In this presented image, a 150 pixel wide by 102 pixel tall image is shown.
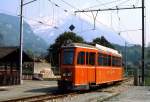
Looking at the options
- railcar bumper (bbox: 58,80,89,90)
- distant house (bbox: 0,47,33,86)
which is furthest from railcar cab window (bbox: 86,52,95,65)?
distant house (bbox: 0,47,33,86)

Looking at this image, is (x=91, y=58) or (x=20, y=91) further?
(x=20, y=91)

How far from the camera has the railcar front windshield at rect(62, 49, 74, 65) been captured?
92.4 feet

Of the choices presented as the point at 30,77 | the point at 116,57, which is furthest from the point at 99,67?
the point at 30,77

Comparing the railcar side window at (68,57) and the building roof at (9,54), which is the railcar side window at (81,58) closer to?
the railcar side window at (68,57)

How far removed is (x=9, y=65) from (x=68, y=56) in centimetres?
1478

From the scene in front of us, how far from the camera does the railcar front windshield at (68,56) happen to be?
2815cm

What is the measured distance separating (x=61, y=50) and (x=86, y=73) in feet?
7.21

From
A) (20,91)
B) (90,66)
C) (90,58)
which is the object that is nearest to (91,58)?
(90,58)

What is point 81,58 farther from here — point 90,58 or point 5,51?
point 5,51

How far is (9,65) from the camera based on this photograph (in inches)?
1652

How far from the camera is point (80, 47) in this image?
28406 mm

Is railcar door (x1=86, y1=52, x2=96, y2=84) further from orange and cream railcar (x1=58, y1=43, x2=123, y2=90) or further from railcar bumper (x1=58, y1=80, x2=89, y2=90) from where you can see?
railcar bumper (x1=58, y1=80, x2=89, y2=90)

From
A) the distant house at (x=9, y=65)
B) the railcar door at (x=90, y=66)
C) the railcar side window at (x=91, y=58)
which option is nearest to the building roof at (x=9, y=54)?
the distant house at (x=9, y=65)

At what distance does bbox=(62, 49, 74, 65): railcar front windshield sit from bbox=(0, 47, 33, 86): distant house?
9.91m
